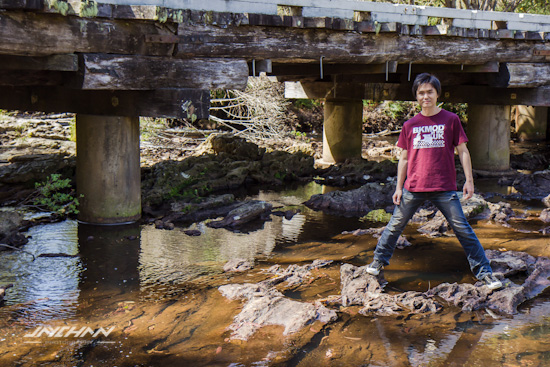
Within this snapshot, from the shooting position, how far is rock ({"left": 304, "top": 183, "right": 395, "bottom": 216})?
955cm

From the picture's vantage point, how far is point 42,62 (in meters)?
6.67

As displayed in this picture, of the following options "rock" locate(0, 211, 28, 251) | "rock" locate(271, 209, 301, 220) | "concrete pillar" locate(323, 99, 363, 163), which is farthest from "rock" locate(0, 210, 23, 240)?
"concrete pillar" locate(323, 99, 363, 163)

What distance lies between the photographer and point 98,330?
4770 millimetres

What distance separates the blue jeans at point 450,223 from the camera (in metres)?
5.41

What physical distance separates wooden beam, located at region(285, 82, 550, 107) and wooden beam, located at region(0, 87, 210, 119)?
655cm

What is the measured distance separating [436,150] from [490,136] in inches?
295

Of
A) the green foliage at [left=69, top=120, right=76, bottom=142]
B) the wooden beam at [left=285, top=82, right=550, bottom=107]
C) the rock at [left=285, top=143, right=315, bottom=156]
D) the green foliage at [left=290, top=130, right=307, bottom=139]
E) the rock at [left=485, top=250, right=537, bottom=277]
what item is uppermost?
the wooden beam at [left=285, top=82, right=550, bottom=107]

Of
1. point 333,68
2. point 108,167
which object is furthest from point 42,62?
point 333,68

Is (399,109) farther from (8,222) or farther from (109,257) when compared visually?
(8,222)

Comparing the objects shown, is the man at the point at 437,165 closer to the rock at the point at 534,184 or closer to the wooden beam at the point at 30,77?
the wooden beam at the point at 30,77

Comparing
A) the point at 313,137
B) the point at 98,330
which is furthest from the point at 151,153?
the point at 98,330

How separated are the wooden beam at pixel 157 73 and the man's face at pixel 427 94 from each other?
3.06 meters

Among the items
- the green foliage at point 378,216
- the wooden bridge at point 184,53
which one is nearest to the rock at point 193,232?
the wooden bridge at point 184,53

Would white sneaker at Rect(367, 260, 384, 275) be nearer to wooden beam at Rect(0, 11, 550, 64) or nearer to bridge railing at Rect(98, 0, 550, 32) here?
wooden beam at Rect(0, 11, 550, 64)
